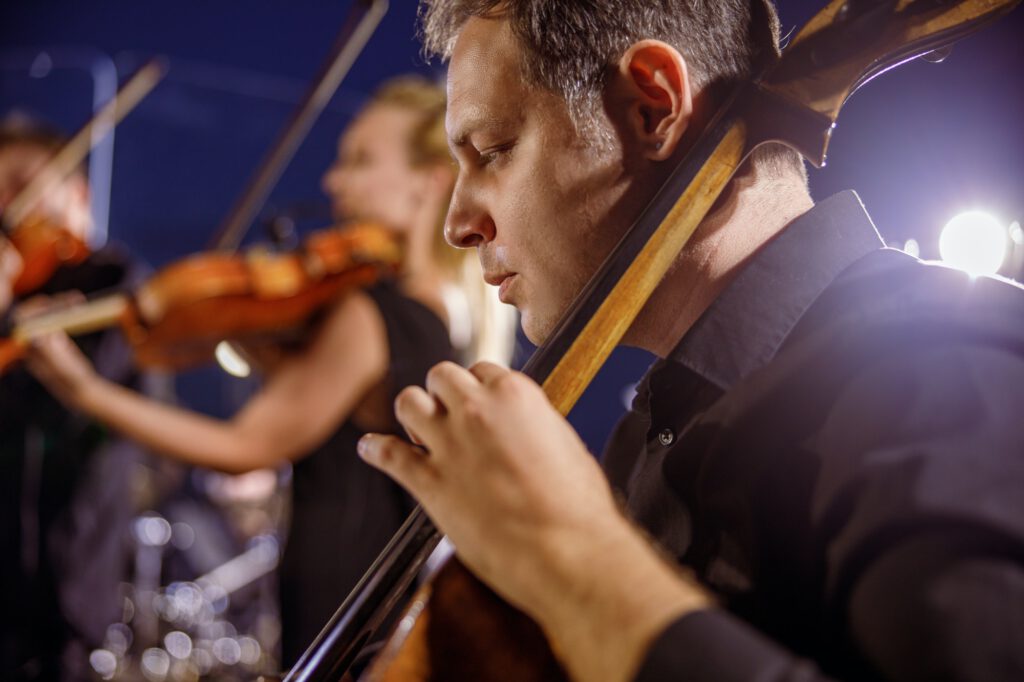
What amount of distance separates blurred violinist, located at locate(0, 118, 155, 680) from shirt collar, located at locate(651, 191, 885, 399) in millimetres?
2176

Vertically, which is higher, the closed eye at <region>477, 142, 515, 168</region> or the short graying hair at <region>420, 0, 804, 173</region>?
the short graying hair at <region>420, 0, 804, 173</region>

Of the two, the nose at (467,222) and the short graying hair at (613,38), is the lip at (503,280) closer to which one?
the nose at (467,222)

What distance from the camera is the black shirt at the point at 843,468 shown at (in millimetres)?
479

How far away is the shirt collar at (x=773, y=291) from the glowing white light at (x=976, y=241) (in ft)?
1.84

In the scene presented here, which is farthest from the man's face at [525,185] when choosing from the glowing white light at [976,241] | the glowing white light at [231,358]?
the glowing white light at [231,358]

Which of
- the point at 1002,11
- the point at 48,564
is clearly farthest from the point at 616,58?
the point at 48,564

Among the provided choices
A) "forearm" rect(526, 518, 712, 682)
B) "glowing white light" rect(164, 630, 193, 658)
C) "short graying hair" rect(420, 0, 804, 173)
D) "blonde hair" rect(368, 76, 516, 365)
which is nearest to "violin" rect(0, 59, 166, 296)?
"blonde hair" rect(368, 76, 516, 365)

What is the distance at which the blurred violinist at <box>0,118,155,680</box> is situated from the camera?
2.38 m

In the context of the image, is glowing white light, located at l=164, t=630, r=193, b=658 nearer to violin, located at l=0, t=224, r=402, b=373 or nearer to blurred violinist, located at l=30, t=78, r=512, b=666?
violin, located at l=0, t=224, r=402, b=373

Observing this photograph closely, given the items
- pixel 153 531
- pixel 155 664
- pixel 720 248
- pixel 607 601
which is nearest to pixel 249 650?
pixel 155 664

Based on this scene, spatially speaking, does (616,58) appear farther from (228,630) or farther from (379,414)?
(228,630)

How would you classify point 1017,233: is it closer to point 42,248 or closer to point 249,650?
point 42,248

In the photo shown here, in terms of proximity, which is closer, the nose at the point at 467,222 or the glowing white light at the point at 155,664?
the nose at the point at 467,222

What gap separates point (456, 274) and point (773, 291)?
Result: 1404 mm
